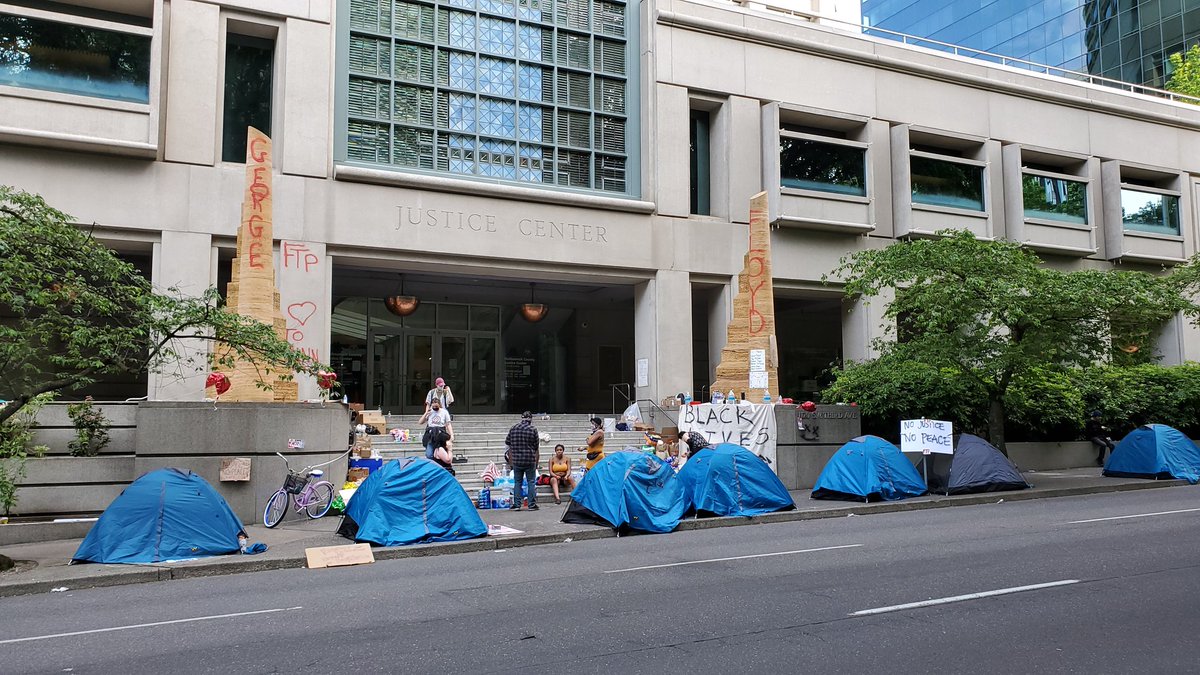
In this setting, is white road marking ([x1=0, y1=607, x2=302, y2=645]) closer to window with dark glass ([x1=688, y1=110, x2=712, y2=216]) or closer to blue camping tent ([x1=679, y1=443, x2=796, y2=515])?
blue camping tent ([x1=679, y1=443, x2=796, y2=515])

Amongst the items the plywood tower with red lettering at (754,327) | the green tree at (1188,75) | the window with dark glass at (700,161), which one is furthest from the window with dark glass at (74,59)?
the green tree at (1188,75)

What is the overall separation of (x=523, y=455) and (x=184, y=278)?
32.7 ft

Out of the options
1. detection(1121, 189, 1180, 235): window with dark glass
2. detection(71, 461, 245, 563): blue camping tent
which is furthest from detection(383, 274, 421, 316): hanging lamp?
detection(1121, 189, 1180, 235): window with dark glass

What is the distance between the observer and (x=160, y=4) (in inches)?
802

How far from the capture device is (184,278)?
811 inches

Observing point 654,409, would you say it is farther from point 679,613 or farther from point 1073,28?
point 1073,28

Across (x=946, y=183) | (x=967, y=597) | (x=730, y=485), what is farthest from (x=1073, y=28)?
(x=967, y=597)

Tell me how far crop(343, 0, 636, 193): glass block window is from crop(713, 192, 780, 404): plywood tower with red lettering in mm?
5428

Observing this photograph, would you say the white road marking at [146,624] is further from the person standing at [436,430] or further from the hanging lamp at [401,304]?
the hanging lamp at [401,304]

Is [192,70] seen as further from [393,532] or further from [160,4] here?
[393,532]

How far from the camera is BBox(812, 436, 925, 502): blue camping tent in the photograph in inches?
677

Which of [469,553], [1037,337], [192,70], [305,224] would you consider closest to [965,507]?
[1037,337]

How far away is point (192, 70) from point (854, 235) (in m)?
19.1

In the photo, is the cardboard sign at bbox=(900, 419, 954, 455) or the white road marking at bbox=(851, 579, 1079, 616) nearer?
the white road marking at bbox=(851, 579, 1079, 616)
